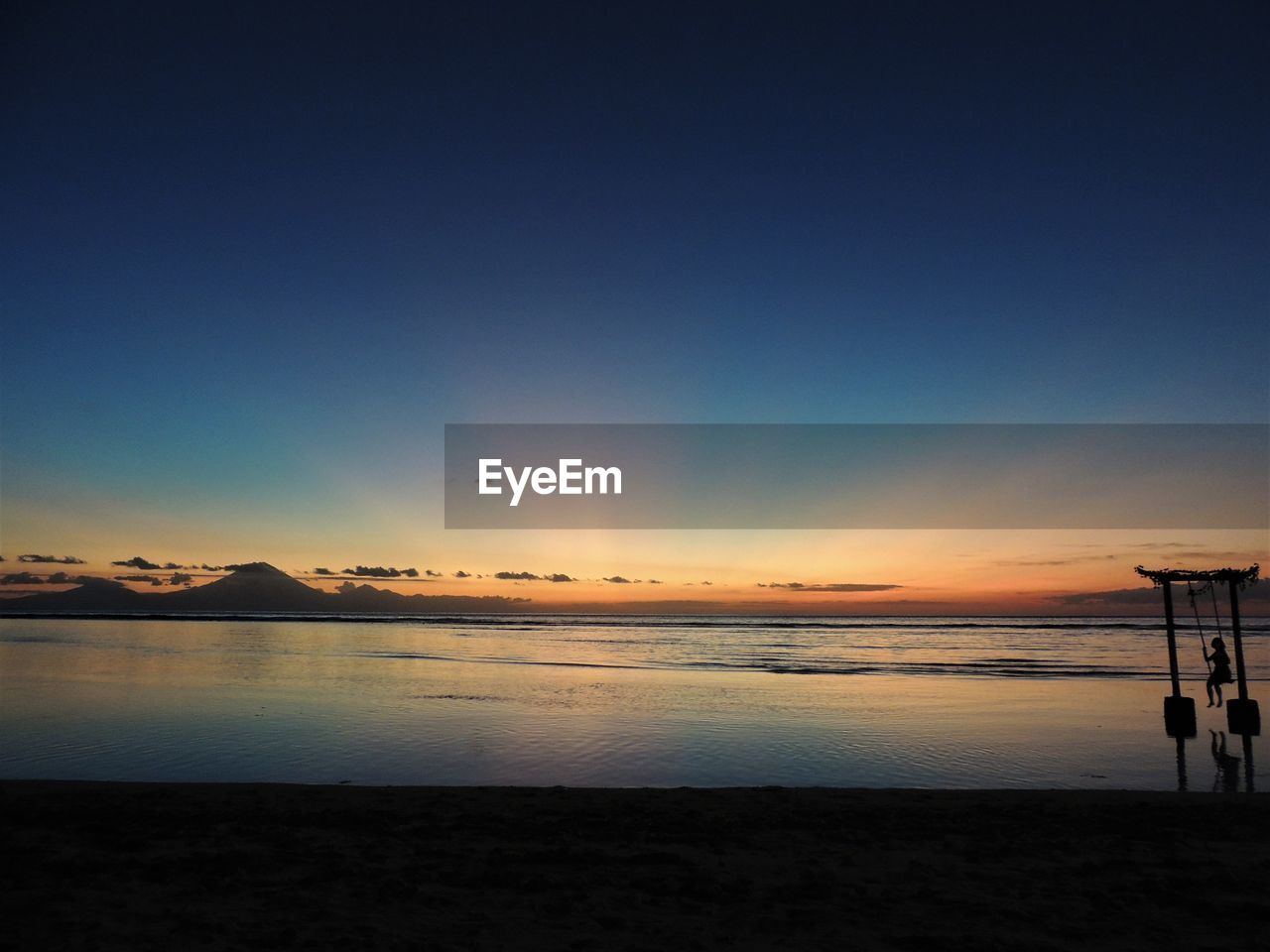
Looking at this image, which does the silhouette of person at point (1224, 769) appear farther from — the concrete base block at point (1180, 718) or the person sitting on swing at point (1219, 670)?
the person sitting on swing at point (1219, 670)

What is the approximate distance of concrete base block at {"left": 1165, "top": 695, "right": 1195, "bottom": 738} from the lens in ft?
61.9

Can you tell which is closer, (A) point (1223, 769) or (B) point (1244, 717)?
(A) point (1223, 769)

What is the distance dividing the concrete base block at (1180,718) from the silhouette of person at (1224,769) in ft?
1.76

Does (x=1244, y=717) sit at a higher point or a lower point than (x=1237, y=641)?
lower

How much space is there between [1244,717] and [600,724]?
1565 centimetres

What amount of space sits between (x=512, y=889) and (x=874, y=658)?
44027mm

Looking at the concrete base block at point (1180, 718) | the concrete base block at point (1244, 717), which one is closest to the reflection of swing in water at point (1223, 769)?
the concrete base block at point (1244, 717)

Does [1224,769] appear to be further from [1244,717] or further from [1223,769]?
[1244,717]

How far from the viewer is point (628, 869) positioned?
870 centimetres

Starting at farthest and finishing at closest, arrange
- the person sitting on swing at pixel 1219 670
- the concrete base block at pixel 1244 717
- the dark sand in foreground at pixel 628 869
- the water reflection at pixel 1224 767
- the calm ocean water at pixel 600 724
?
the person sitting on swing at pixel 1219 670 → the concrete base block at pixel 1244 717 → the calm ocean water at pixel 600 724 → the water reflection at pixel 1224 767 → the dark sand in foreground at pixel 628 869

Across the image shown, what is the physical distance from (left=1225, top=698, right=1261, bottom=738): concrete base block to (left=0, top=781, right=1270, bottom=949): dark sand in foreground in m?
8.05

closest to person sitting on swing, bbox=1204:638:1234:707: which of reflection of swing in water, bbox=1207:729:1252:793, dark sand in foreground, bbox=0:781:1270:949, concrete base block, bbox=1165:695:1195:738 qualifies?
concrete base block, bbox=1165:695:1195:738

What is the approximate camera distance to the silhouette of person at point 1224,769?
13.9 metres

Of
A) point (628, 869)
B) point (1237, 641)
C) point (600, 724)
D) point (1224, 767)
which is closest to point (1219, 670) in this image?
point (1237, 641)
